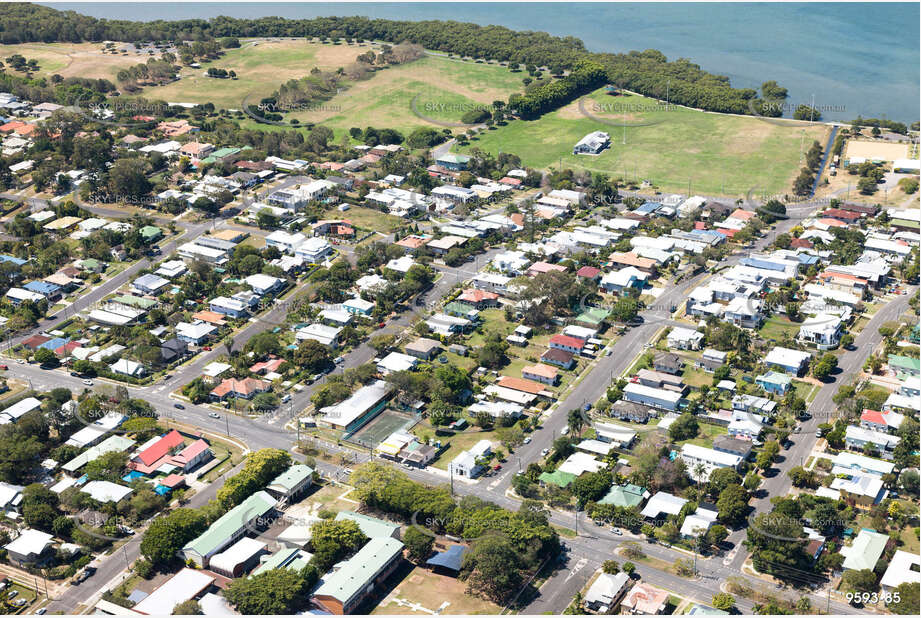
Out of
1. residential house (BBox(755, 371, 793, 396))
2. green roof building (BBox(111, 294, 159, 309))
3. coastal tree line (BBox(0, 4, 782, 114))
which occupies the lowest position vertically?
green roof building (BBox(111, 294, 159, 309))

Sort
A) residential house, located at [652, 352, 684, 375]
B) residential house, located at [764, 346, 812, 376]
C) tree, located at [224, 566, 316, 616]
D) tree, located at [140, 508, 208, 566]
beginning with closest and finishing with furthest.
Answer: tree, located at [224, 566, 316, 616] < tree, located at [140, 508, 208, 566] < residential house, located at [652, 352, 684, 375] < residential house, located at [764, 346, 812, 376]

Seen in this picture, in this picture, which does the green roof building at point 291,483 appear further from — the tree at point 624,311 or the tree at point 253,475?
the tree at point 624,311

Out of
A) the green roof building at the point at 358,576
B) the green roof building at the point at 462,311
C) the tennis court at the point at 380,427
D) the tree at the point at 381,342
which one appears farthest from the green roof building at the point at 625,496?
the green roof building at the point at 462,311

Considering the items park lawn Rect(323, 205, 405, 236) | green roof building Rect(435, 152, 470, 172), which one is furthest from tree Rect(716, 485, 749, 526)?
green roof building Rect(435, 152, 470, 172)

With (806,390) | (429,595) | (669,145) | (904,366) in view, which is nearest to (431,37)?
(669,145)

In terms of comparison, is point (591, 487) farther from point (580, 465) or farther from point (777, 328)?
point (777, 328)

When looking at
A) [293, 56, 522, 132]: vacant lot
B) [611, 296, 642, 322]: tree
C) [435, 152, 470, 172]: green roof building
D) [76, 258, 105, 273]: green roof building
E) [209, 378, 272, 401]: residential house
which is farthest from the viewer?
[293, 56, 522, 132]: vacant lot

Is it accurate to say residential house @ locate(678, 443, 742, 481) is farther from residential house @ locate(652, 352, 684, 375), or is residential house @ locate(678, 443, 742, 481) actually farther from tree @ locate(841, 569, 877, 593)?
tree @ locate(841, 569, 877, 593)
